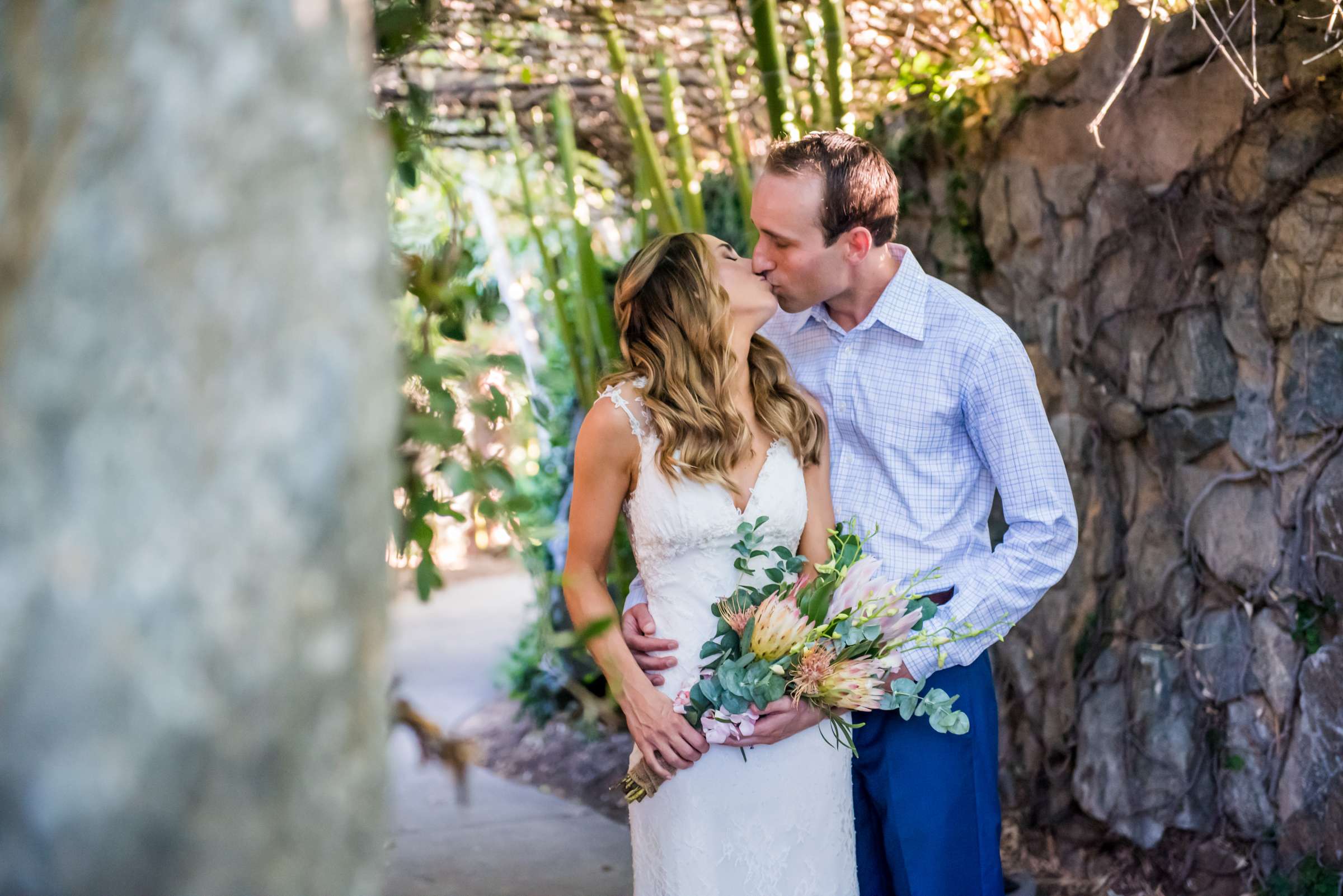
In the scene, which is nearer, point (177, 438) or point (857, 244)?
point (177, 438)

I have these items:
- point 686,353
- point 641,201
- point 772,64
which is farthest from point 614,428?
point 641,201

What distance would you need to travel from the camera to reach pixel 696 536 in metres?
1.80

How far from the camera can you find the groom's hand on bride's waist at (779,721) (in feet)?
5.49

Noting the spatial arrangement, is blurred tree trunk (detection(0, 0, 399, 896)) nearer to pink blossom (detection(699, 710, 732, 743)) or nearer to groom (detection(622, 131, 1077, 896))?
pink blossom (detection(699, 710, 732, 743))

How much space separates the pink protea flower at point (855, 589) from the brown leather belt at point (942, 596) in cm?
24

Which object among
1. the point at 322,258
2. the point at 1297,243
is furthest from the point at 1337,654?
the point at 322,258

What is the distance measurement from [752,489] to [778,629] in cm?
29

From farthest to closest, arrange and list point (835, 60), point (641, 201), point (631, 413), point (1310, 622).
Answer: point (641, 201) → point (835, 60) → point (1310, 622) → point (631, 413)

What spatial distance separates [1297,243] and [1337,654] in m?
0.93

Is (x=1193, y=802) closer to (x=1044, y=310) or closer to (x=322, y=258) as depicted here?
(x=1044, y=310)

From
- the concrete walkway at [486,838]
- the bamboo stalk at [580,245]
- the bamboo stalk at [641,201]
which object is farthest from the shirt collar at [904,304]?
the bamboo stalk at [580,245]

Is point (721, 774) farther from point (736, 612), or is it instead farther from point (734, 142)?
point (734, 142)

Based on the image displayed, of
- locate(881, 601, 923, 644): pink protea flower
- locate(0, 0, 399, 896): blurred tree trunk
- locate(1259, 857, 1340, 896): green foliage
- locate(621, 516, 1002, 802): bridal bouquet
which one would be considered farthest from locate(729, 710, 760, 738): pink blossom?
locate(1259, 857, 1340, 896): green foliage

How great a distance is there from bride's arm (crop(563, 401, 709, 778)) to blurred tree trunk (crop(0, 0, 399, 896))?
1.30m
